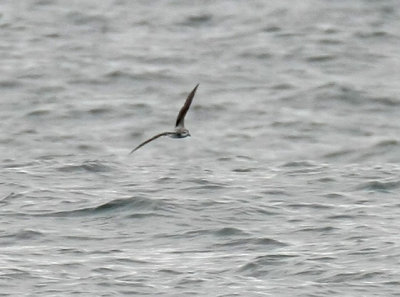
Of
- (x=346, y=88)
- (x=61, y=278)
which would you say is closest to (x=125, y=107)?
(x=346, y=88)

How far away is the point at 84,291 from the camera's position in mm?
11195

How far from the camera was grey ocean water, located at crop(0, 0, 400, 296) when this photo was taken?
12008mm

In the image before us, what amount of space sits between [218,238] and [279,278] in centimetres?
159

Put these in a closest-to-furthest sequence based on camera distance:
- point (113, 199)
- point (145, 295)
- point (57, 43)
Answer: point (145, 295)
point (113, 199)
point (57, 43)

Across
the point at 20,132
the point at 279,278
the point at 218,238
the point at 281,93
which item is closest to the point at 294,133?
the point at 281,93

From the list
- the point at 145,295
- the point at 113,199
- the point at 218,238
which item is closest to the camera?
the point at 145,295

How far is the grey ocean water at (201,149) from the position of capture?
39.4 ft

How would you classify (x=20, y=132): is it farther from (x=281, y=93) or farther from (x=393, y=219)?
(x=393, y=219)

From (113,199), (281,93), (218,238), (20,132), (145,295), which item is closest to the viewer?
(145,295)

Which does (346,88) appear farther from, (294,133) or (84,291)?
(84,291)

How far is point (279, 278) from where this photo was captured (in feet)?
38.3

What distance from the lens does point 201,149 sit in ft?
58.8

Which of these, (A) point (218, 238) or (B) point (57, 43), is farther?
(B) point (57, 43)

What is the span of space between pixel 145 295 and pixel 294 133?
26.2 feet
